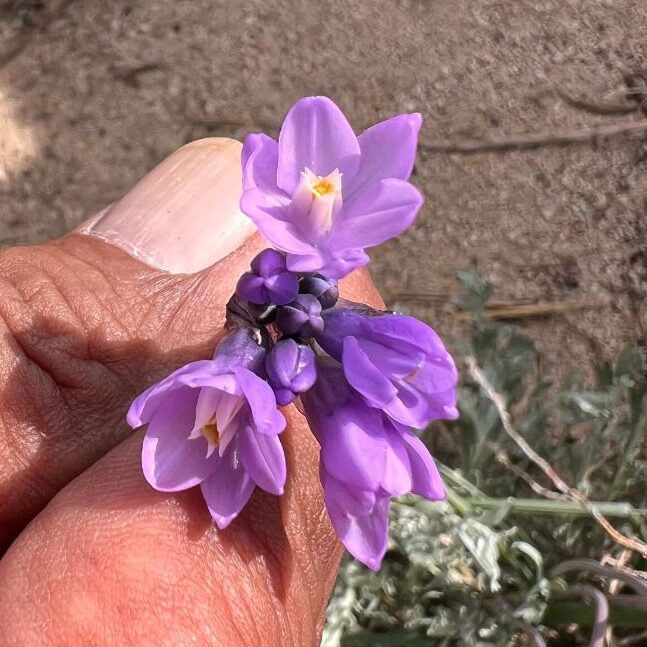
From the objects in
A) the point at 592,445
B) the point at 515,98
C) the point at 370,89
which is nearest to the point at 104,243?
the point at 592,445

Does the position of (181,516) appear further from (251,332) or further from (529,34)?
(529,34)

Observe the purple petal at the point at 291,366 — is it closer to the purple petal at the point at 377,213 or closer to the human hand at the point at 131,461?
the purple petal at the point at 377,213

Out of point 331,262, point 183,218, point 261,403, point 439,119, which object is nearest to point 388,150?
point 331,262

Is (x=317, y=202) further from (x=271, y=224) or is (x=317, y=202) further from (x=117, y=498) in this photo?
(x=117, y=498)

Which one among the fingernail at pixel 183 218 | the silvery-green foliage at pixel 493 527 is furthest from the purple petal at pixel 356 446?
the silvery-green foliage at pixel 493 527

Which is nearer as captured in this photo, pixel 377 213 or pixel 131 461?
pixel 377 213

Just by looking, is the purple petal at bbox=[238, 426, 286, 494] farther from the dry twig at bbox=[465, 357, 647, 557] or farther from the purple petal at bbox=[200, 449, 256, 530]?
the dry twig at bbox=[465, 357, 647, 557]
